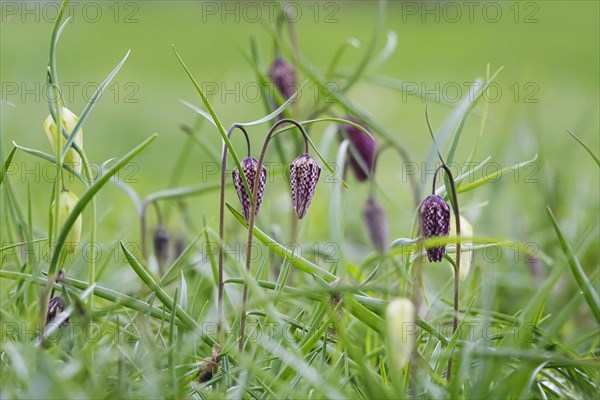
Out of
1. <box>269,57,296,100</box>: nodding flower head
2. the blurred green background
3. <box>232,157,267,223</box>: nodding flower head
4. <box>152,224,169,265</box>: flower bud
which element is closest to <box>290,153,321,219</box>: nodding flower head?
<box>232,157,267,223</box>: nodding flower head

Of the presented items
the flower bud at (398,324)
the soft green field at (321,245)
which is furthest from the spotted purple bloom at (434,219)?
the flower bud at (398,324)

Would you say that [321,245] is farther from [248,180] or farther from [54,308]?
[54,308]

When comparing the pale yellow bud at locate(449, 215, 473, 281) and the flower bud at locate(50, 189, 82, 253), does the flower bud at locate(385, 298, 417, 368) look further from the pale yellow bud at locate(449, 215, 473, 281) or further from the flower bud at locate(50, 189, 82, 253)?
the flower bud at locate(50, 189, 82, 253)

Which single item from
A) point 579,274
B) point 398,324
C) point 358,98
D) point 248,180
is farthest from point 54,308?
point 358,98

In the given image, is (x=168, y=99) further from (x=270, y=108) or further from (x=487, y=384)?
(x=487, y=384)

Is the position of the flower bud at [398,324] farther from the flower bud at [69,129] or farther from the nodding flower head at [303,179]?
the flower bud at [69,129]

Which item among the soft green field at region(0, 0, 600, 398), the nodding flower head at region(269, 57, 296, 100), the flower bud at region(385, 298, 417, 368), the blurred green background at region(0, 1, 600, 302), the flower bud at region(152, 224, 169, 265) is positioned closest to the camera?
the flower bud at region(385, 298, 417, 368)

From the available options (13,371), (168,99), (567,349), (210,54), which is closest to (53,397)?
(13,371)

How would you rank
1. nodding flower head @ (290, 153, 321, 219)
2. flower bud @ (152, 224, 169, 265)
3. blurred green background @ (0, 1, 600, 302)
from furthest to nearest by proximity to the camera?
blurred green background @ (0, 1, 600, 302)
flower bud @ (152, 224, 169, 265)
nodding flower head @ (290, 153, 321, 219)
